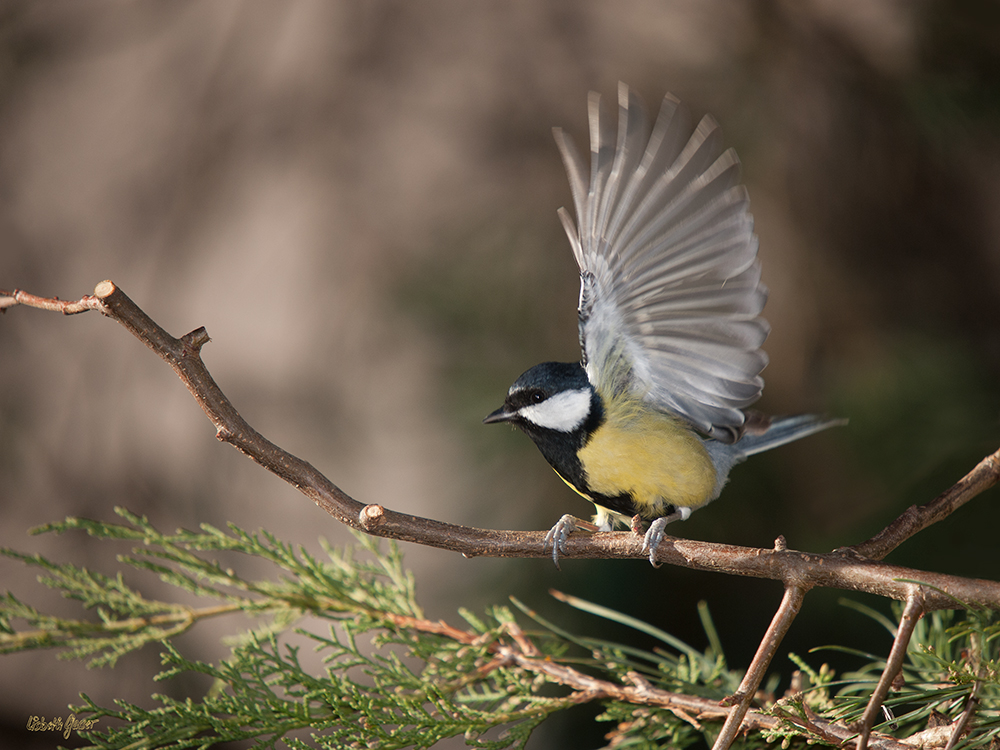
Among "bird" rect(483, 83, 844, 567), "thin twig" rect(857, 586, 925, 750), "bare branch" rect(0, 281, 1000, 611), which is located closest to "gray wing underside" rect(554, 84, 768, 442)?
"bird" rect(483, 83, 844, 567)

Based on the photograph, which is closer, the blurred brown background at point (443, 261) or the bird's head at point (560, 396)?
the bird's head at point (560, 396)

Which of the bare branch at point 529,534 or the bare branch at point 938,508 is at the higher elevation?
the bare branch at point 529,534

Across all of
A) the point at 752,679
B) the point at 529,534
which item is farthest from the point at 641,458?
the point at 752,679

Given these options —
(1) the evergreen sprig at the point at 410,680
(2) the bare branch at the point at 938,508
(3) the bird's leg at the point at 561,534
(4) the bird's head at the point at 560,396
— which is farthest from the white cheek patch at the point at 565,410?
(2) the bare branch at the point at 938,508

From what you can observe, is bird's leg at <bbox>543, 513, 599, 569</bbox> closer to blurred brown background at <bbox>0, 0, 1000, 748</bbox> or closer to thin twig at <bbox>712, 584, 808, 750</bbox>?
thin twig at <bbox>712, 584, 808, 750</bbox>

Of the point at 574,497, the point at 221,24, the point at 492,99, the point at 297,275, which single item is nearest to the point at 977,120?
the point at 574,497

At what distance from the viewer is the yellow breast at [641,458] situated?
106cm

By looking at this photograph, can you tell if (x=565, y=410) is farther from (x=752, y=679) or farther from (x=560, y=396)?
(x=752, y=679)

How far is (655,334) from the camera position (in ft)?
3.26

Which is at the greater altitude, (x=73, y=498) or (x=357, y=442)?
(x=73, y=498)

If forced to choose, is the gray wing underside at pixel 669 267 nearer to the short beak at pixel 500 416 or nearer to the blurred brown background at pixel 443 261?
the short beak at pixel 500 416

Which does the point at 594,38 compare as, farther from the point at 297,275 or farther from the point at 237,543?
the point at 237,543

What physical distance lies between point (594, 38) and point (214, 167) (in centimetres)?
113

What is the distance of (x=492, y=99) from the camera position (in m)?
2.17
